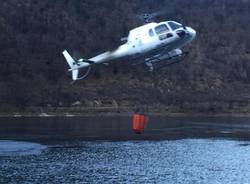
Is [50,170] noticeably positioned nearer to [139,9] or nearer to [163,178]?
[163,178]

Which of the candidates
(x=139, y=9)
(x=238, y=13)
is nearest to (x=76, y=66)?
(x=139, y=9)

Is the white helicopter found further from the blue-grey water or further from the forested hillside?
the forested hillside

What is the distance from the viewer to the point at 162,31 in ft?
139

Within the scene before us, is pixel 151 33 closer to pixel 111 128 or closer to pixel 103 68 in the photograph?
pixel 111 128

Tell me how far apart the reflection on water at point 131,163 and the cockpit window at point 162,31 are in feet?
35.9

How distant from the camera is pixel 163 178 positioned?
4856cm

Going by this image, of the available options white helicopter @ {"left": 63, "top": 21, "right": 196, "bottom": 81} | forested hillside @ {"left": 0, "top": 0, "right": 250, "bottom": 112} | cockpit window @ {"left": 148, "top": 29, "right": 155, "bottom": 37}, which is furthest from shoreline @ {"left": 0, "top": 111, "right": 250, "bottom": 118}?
cockpit window @ {"left": 148, "top": 29, "right": 155, "bottom": 37}

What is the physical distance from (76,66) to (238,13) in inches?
4812

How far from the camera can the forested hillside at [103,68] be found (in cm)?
11188

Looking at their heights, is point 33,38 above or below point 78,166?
above

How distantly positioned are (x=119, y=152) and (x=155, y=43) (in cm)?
2204

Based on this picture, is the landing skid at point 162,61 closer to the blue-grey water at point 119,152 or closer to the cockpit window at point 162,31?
the cockpit window at point 162,31

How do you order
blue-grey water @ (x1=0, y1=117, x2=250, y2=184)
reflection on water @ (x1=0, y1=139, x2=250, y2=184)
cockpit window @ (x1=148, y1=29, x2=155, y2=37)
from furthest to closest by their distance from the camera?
blue-grey water @ (x1=0, y1=117, x2=250, y2=184)
reflection on water @ (x1=0, y1=139, x2=250, y2=184)
cockpit window @ (x1=148, y1=29, x2=155, y2=37)

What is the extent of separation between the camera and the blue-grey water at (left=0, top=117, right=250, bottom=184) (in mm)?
49000
